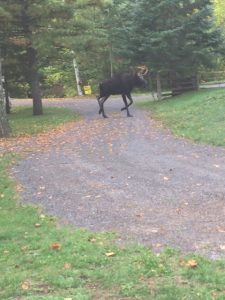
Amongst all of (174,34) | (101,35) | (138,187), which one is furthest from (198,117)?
(101,35)

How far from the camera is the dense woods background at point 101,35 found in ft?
79.7

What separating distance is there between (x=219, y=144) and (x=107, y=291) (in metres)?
8.94

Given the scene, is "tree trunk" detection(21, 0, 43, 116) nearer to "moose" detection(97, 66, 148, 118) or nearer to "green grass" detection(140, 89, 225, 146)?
"moose" detection(97, 66, 148, 118)

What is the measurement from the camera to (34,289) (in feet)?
17.3

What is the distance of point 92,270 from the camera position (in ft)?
18.8

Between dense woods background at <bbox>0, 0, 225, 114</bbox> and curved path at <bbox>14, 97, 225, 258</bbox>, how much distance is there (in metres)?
9.51

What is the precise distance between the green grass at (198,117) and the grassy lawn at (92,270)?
7658mm

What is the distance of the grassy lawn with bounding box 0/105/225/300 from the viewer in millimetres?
5082

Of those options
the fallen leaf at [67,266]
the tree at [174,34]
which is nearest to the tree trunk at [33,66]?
the tree at [174,34]

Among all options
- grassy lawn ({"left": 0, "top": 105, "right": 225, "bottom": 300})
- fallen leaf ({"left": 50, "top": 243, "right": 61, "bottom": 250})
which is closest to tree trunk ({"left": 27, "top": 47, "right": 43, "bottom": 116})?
grassy lawn ({"left": 0, "top": 105, "right": 225, "bottom": 300})

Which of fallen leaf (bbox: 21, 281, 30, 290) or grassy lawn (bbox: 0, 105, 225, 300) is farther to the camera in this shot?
fallen leaf (bbox: 21, 281, 30, 290)

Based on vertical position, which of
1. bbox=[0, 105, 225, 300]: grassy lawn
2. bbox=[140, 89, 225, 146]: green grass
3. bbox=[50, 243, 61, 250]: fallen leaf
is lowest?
bbox=[0, 105, 225, 300]: grassy lawn

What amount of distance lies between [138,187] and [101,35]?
19.5m

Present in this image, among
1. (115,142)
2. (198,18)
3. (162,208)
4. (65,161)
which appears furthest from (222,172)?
(198,18)
